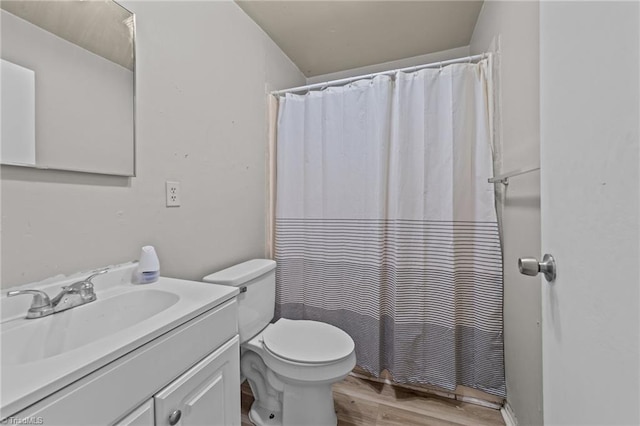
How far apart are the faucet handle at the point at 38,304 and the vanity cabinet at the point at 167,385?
1.20 ft

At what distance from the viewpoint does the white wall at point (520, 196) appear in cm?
103

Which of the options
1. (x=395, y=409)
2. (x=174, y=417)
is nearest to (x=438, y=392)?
(x=395, y=409)

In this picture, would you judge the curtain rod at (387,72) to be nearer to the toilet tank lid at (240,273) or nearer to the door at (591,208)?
the door at (591,208)

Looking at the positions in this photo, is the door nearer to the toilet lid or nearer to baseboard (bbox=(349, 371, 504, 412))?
the toilet lid

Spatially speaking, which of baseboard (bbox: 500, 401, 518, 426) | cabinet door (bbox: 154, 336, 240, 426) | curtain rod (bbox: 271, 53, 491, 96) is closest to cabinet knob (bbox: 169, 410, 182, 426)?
cabinet door (bbox: 154, 336, 240, 426)

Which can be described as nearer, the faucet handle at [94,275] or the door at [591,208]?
the door at [591,208]

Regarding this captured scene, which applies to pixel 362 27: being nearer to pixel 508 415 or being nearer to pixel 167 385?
pixel 167 385

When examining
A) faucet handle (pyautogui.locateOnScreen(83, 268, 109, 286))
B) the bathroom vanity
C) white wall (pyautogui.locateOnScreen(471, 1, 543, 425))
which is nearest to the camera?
the bathroom vanity

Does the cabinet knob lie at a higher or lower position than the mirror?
lower

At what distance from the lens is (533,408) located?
110 cm

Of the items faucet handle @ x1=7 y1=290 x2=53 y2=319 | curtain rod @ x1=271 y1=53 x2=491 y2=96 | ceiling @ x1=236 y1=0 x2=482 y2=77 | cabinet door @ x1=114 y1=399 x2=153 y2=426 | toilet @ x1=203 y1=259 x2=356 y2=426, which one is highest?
ceiling @ x1=236 y1=0 x2=482 y2=77

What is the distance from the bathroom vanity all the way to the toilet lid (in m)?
0.31

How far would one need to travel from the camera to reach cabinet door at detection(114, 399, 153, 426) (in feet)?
1.99

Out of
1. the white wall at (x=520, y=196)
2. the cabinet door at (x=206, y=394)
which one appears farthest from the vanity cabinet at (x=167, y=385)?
the white wall at (x=520, y=196)
